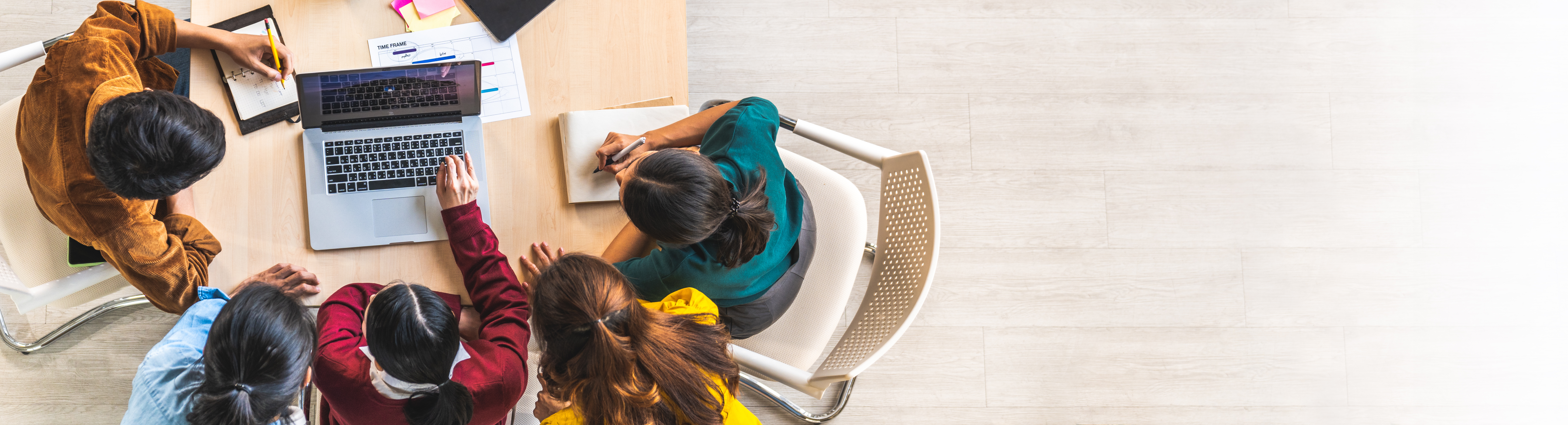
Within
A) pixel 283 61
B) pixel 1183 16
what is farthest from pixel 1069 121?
pixel 283 61

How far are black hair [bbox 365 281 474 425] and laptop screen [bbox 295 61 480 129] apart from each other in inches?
13.3

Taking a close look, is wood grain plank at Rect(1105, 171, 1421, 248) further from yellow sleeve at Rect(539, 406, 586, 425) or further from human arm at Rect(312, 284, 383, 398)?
human arm at Rect(312, 284, 383, 398)

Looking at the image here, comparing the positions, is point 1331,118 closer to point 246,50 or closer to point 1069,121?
point 1069,121

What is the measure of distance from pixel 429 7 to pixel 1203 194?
2.04 metres

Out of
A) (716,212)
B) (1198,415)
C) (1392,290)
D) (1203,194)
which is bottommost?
(1198,415)

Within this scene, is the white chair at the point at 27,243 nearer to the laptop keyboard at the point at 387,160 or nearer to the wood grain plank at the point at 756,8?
the laptop keyboard at the point at 387,160

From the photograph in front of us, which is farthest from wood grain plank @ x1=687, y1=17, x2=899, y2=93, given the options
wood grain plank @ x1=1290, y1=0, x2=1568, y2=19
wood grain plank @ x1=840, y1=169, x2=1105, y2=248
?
wood grain plank @ x1=1290, y1=0, x2=1568, y2=19

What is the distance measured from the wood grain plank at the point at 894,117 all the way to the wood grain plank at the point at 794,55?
2 centimetres

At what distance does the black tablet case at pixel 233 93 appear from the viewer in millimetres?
1263

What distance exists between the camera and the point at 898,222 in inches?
52.7

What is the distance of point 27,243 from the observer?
1.34 meters

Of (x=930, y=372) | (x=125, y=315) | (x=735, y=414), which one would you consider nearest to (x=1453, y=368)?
(x=930, y=372)

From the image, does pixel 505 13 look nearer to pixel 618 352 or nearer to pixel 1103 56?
pixel 618 352

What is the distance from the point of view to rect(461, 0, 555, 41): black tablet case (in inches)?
52.0
